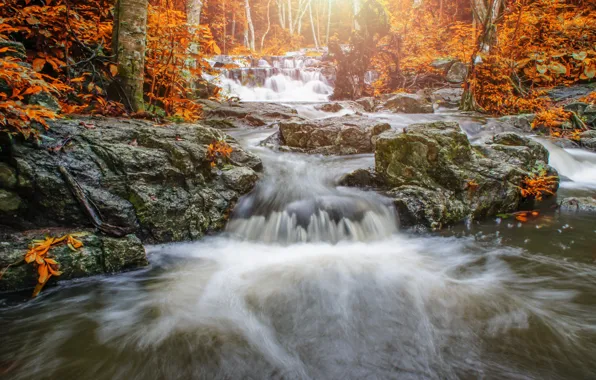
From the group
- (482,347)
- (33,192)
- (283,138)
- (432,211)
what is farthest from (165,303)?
(283,138)

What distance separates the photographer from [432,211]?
404cm

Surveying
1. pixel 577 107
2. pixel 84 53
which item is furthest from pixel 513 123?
pixel 84 53

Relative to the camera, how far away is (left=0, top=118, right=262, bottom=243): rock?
271 cm

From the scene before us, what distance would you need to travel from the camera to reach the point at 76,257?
2.58 meters

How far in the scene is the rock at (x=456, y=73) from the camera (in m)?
15.2

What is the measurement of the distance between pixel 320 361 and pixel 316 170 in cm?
379

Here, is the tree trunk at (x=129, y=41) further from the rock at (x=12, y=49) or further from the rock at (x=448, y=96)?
the rock at (x=448, y=96)

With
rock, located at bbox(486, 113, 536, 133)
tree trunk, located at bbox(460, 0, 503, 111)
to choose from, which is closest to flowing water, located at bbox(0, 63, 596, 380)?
rock, located at bbox(486, 113, 536, 133)

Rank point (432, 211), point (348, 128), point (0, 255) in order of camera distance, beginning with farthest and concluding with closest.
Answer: point (348, 128)
point (432, 211)
point (0, 255)

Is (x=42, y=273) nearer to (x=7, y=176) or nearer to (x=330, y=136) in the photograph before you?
(x=7, y=176)

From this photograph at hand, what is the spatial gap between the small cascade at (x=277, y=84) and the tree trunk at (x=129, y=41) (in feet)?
32.1

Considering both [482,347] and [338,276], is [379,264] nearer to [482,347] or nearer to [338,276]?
[338,276]

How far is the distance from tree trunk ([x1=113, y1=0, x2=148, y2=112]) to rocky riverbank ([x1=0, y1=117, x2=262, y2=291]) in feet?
2.77

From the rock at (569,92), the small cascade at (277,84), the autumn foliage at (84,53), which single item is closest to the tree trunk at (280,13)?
the small cascade at (277,84)
